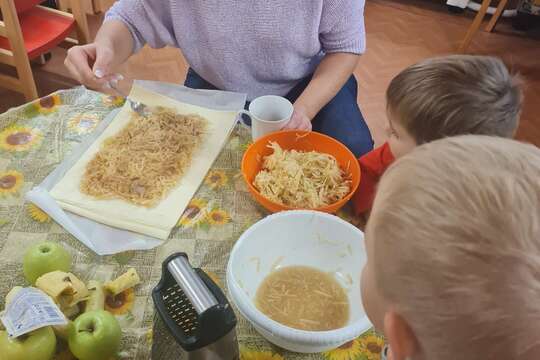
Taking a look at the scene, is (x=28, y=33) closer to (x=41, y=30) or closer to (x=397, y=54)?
(x=41, y=30)

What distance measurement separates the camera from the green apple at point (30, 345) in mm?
661

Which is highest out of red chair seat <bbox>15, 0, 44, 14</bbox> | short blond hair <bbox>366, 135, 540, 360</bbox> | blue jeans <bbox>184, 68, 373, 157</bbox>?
short blond hair <bbox>366, 135, 540, 360</bbox>

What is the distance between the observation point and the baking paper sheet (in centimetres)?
96

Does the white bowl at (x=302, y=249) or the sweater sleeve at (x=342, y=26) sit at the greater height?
the sweater sleeve at (x=342, y=26)

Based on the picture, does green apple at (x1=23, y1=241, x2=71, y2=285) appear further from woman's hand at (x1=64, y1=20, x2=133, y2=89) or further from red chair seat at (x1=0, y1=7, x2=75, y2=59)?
red chair seat at (x1=0, y1=7, x2=75, y2=59)

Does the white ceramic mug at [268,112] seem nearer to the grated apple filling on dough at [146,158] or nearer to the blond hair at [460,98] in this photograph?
the grated apple filling on dough at [146,158]

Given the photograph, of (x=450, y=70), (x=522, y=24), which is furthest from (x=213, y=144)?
(x=522, y=24)

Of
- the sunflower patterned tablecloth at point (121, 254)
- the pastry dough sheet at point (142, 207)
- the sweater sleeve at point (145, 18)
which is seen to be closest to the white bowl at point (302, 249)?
the sunflower patterned tablecloth at point (121, 254)

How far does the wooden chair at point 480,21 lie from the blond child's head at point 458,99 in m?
2.42

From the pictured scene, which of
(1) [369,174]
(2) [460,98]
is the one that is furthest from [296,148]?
(2) [460,98]

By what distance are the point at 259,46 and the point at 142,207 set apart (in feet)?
1.89

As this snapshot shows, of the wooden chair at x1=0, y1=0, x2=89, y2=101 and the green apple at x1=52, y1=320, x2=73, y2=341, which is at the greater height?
the green apple at x1=52, y1=320, x2=73, y2=341

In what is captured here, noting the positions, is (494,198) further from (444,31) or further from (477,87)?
(444,31)

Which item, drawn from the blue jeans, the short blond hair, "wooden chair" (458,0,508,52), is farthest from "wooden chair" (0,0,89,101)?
"wooden chair" (458,0,508,52)
